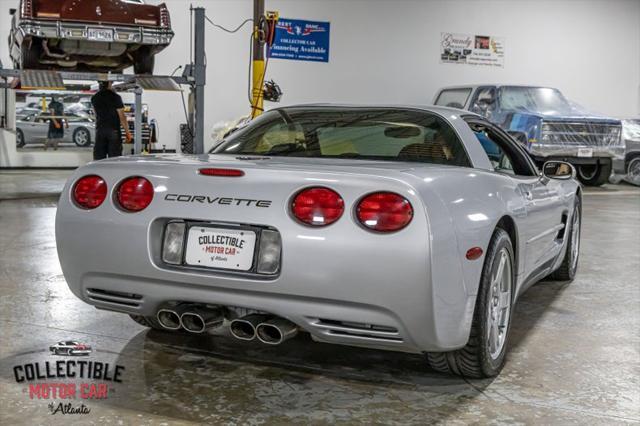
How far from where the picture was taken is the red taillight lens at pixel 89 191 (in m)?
2.80

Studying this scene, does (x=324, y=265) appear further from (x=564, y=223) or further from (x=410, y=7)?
(x=410, y=7)

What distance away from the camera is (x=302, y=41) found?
17141 mm

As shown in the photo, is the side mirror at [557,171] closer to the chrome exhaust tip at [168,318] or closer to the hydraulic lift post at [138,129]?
the chrome exhaust tip at [168,318]

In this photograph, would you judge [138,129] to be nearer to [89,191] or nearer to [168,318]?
[89,191]

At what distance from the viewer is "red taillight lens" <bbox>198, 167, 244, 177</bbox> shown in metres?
2.64

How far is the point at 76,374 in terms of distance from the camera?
2.87m

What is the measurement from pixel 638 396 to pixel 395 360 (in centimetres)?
92

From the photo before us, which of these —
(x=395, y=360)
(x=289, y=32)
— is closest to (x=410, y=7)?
(x=289, y=32)

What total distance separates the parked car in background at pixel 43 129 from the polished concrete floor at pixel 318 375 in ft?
36.9

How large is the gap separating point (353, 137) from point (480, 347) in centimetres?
110

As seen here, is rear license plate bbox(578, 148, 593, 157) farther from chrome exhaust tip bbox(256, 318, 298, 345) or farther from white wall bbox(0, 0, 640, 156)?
chrome exhaust tip bbox(256, 318, 298, 345)

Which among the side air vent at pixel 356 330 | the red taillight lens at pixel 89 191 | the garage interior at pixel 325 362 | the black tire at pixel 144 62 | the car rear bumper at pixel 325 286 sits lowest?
the garage interior at pixel 325 362

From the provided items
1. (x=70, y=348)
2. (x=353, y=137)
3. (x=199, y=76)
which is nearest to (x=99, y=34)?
(x=199, y=76)

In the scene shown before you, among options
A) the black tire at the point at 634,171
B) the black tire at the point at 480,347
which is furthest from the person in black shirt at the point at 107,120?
the black tire at the point at 634,171
